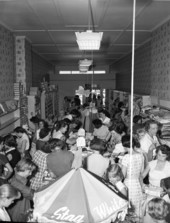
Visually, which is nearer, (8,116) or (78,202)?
(78,202)

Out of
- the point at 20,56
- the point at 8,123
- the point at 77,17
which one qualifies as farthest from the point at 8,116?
the point at 77,17

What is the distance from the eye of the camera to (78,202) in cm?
226

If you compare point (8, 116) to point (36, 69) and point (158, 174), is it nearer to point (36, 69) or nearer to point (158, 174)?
point (36, 69)

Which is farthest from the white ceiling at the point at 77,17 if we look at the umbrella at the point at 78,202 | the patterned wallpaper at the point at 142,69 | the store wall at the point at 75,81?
the store wall at the point at 75,81

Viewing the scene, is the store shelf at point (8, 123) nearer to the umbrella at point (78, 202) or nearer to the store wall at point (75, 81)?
the umbrella at point (78, 202)

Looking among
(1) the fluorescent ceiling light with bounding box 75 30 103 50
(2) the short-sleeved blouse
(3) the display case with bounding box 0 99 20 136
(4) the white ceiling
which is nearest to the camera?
(2) the short-sleeved blouse

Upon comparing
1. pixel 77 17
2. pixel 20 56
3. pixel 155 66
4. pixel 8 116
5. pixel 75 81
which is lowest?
pixel 8 116

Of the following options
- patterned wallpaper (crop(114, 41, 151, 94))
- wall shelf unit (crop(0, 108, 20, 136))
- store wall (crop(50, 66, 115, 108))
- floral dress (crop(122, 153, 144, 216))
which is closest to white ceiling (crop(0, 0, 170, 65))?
patterned wallpaper (crop(114, 41, 151, 94))

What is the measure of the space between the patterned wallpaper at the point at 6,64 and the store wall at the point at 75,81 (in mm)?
9980

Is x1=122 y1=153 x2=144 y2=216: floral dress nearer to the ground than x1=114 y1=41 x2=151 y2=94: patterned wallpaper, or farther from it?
nearer to the ground

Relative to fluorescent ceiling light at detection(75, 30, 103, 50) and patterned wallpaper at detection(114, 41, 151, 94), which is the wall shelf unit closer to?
fluorescent ceiling light at detection(75, 30, 103, 50)

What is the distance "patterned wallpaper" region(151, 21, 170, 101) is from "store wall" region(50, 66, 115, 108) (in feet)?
32.2

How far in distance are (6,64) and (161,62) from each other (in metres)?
4.12

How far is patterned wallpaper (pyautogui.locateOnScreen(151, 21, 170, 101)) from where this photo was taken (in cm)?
768
